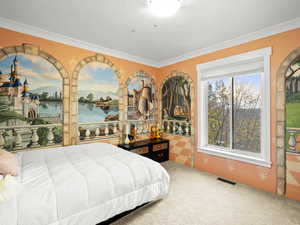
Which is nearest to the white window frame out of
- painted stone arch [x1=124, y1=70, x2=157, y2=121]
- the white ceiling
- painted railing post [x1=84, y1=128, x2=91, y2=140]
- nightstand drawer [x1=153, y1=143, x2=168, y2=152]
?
the white ceiling

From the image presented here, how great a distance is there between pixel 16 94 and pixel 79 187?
2017mm

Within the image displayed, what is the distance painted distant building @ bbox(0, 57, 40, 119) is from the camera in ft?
7.34

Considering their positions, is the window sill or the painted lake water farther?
the painted lake water

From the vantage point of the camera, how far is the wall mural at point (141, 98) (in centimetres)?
368

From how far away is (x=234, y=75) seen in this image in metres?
2.80

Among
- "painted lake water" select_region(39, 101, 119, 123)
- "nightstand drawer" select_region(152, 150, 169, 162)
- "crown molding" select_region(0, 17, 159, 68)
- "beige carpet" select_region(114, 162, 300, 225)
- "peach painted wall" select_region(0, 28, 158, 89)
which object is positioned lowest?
"beige carpet" select_region(114, 162, 300, 225)

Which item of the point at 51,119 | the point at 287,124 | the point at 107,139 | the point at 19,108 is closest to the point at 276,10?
the point at 287,124

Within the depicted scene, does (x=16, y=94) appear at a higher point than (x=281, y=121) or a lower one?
higher

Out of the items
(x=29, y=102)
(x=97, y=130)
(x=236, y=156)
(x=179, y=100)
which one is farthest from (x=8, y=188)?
(x=179, y=100)

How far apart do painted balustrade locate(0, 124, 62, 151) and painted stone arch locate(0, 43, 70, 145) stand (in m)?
0.12

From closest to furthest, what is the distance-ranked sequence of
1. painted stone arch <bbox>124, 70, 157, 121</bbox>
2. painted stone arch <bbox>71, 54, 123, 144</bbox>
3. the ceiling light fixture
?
the ceiling light fixture, painted stone arch <bbox>71, 54, 123, 144</bbox>, painted stone arch <bbox>124, 70, 157, 121</bbox>

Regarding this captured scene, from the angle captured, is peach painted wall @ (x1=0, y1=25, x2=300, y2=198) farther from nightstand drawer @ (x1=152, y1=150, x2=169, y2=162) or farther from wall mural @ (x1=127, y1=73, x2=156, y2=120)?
nightstand drawer @ (x1=152, y1=150, x2=169, y2=162)

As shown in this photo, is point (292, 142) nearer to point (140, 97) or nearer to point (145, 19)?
→ point (145, 19)

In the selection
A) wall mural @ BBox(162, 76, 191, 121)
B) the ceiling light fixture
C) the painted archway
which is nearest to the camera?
the ceiling light fixture
